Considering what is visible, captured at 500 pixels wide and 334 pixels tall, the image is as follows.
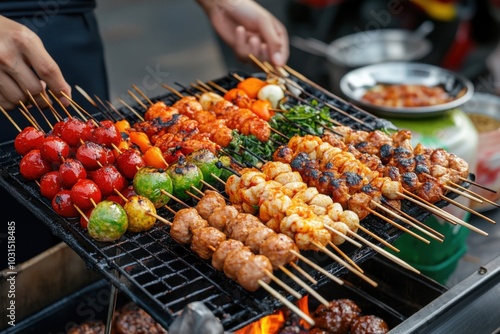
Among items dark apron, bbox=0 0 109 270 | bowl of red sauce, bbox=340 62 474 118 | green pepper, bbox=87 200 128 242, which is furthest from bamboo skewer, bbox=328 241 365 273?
dark apron, bbox=0 0 109 270

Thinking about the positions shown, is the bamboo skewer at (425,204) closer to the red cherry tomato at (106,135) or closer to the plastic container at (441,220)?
the plastic container at (441,220)

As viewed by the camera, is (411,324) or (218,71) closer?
(411,324)

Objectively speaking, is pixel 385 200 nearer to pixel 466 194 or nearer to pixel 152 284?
pixel 466 194

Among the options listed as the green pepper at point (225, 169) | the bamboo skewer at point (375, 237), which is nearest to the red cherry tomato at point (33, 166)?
the green pepper at point (225, 169)

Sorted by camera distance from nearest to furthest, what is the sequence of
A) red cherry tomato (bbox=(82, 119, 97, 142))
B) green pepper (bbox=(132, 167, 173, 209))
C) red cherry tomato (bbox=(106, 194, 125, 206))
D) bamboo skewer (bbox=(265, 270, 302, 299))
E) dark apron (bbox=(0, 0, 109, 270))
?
bamboo skewer (bbox=(265, 270, 302, 299))
green pepper (bbox=(132, 167, 173, 209))
red cherry tomato (bbox=(106, 194, 125, 206))
red cherry tomato (bbox=(82, 119, 97, 142))
dark apron (bbox=(0, 0, 109, 270))

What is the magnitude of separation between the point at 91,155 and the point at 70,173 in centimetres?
17

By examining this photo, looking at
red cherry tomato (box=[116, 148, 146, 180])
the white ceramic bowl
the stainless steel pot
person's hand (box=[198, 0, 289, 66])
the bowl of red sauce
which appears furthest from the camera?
the stainless steel pot

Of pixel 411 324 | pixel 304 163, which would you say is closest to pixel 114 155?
pixel 304 163

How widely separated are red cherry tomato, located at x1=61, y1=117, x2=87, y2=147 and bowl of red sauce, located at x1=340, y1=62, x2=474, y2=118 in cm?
237

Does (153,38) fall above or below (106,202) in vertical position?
above

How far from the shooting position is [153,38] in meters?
11.6

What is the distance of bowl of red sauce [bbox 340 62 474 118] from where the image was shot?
17.4 feet

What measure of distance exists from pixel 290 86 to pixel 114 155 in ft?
→ 4.77

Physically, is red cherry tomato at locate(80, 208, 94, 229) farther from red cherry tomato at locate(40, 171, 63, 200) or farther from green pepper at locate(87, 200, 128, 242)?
red cherry tomato at locate(40, 171, 63, 200)
